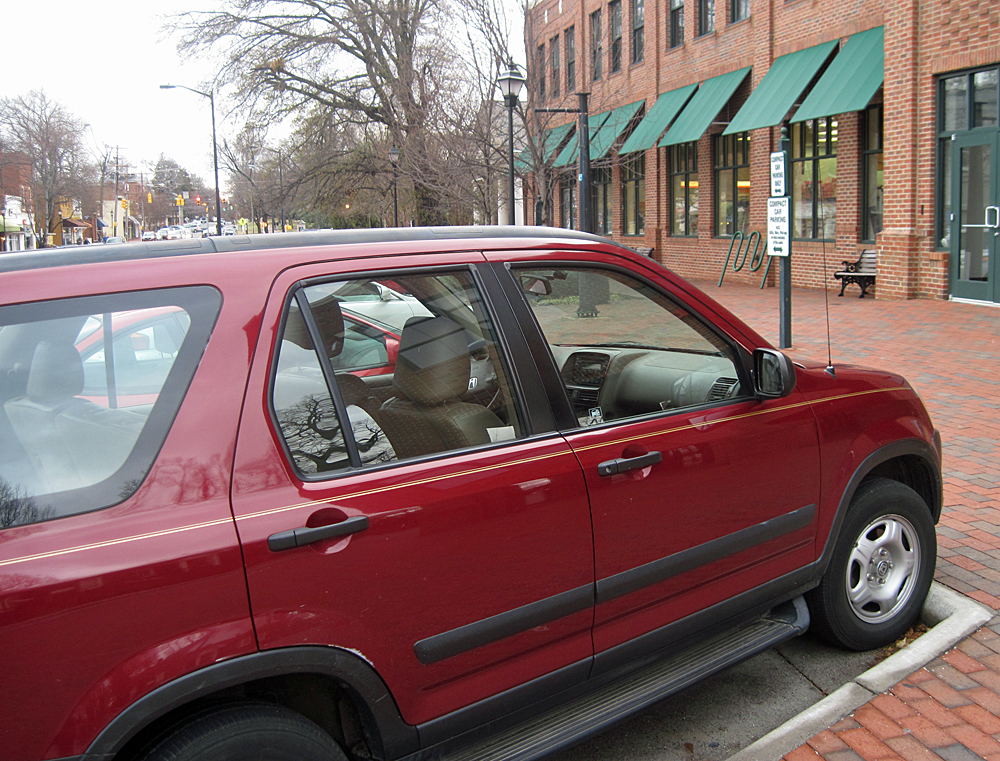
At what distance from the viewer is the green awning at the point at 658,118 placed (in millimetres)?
23812

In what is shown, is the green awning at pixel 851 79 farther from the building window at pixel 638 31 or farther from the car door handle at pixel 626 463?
the car door handle at pixel 626 463

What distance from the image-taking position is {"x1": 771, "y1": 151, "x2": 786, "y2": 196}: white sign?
9727mm

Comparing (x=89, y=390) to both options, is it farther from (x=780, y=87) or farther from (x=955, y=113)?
(x=780, y=87)

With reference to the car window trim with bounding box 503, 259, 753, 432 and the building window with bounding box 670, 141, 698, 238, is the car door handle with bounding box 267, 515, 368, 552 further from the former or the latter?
the building window with bounding box 670, 141, 698, 238

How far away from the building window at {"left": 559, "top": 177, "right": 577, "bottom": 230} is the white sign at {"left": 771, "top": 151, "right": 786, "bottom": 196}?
83.1ft

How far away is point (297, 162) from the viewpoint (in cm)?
3161

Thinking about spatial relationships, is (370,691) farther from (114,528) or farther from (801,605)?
(801,605)

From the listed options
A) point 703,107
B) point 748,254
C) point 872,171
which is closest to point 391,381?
point 872,171

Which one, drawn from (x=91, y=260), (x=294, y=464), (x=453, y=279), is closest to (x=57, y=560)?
(x=294, y=464)

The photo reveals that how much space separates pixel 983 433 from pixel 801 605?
4.27m

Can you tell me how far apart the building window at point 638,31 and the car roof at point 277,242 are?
85.9ft

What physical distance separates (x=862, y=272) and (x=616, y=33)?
15320 mm

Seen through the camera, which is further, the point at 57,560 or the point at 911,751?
the point at 911,751

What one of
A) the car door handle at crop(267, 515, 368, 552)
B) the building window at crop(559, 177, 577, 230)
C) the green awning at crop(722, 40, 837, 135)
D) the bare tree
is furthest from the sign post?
the bare tree
